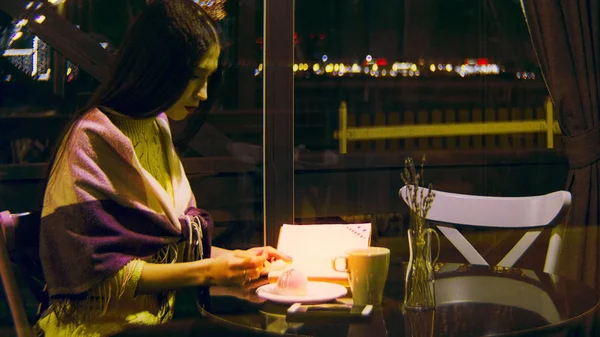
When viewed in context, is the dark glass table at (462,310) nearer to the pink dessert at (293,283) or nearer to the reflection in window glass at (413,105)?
the pink dessert at (293,283)

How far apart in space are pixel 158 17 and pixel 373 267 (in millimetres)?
781

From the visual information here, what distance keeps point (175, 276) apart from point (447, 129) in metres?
2.36

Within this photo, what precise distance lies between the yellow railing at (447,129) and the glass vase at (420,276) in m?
1.91

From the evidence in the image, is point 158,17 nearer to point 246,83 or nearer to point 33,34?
point 33,34

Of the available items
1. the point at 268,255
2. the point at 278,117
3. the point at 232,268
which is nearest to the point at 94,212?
the point at 232,268

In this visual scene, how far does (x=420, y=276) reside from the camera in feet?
5.32

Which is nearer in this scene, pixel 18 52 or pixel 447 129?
pixel 18 52

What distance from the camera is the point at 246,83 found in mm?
2980

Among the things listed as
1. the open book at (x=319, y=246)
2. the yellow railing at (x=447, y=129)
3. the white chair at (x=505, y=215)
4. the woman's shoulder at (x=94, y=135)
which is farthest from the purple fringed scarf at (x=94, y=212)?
the yellow railing at (x=447, y=129)

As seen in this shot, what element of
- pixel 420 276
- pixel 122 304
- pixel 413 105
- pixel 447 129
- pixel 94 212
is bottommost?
pixel 122 304

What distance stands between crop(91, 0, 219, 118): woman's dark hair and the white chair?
1.12 meters

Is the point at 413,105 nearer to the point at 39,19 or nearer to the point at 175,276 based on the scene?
the point at 39,19

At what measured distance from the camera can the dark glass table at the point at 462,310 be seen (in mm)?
1459

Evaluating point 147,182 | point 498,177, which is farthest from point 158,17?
point 498,177
